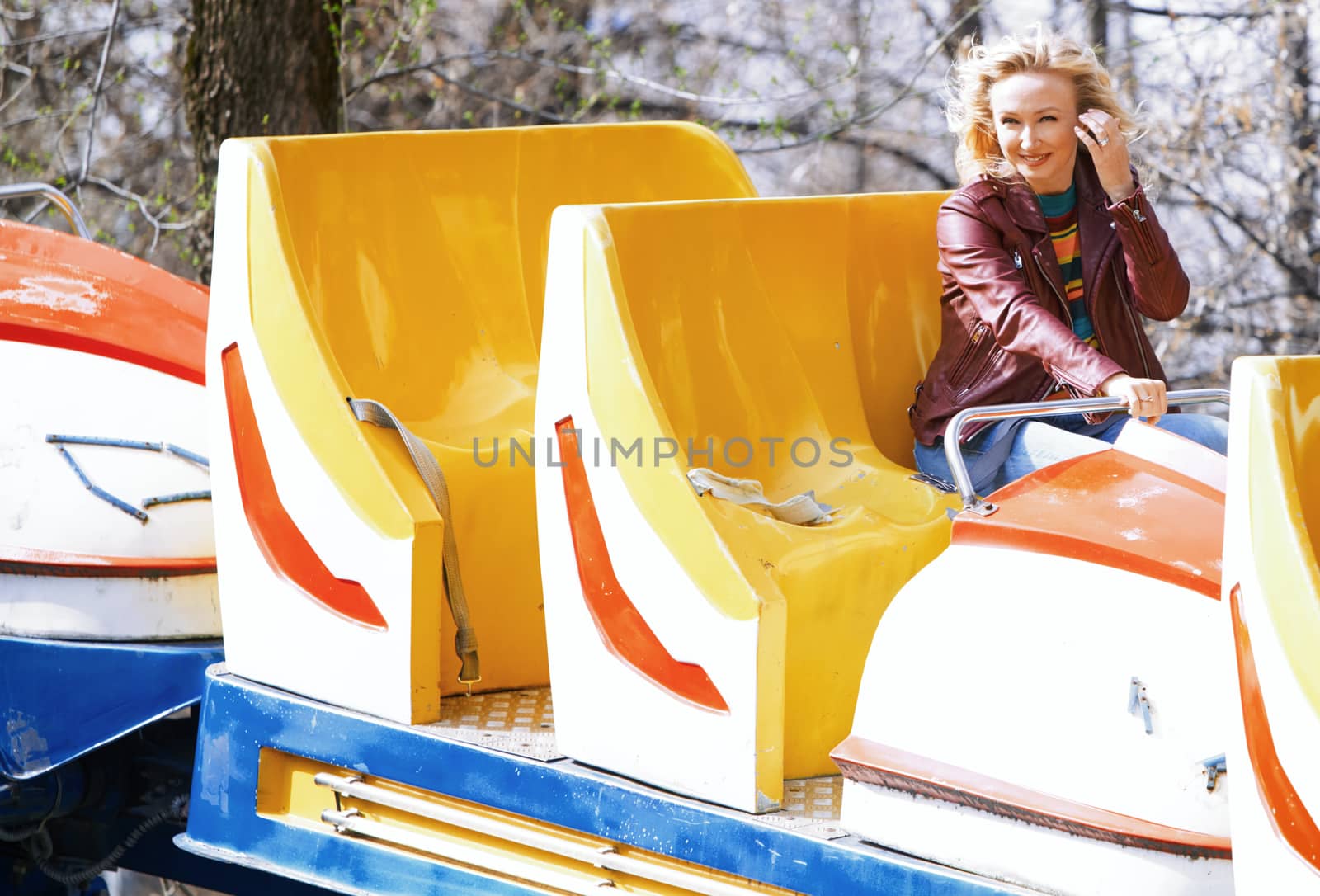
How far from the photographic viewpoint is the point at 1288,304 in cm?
660

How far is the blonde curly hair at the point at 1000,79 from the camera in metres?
2.88

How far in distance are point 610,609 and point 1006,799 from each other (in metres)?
0.68

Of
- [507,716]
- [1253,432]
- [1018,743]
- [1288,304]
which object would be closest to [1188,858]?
[1018,743]

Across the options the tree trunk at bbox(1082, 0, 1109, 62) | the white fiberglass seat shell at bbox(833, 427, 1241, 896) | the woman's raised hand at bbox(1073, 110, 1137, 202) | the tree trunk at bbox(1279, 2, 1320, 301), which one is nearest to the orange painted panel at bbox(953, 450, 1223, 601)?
the white fiberglass seat shell at bbox(833, 427, 1241, 896)

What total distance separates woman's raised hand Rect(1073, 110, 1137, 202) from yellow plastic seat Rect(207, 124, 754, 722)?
1.14 meters

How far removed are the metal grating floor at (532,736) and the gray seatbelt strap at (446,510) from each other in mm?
76

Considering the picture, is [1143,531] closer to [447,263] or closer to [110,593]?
[447,263]

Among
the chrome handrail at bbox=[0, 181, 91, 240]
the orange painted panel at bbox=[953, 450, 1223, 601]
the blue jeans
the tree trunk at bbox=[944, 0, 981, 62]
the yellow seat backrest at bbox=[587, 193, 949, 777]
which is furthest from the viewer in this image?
the tree trunk at bbox=[944, 0, 981, 62]

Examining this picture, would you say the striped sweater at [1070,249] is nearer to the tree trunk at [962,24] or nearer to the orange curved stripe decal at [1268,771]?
the orange curved stripe decal at [1268,771]

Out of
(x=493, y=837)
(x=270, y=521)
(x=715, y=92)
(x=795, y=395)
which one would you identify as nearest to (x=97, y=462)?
(x=270, y=521)

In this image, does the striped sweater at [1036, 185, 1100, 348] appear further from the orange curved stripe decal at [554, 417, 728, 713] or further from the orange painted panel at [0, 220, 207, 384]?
the orange painted panel at [0, 220, 207, 384]

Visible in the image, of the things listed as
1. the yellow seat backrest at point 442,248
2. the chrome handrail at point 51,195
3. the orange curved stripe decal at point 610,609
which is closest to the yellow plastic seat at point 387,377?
the yellow seat backrest at point 442,248

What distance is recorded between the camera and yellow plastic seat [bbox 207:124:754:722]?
2.74 metres

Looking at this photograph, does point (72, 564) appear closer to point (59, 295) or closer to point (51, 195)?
point (59, 295)
